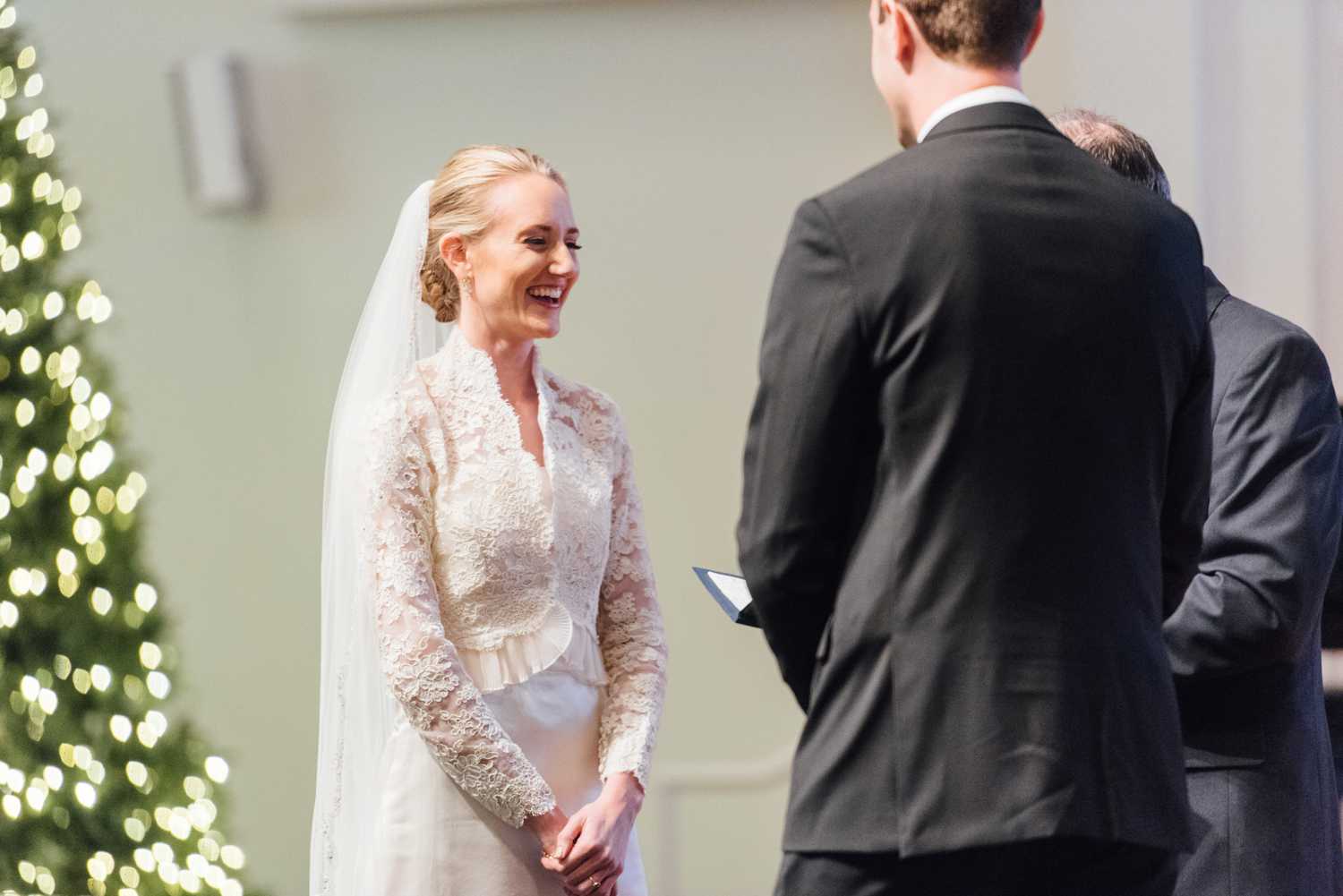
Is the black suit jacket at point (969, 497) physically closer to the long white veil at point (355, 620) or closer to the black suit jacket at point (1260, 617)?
the black suit jacket at point (1260, 617)

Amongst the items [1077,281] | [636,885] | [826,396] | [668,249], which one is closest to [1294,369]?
[1077,281]

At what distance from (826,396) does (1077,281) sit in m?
0.26

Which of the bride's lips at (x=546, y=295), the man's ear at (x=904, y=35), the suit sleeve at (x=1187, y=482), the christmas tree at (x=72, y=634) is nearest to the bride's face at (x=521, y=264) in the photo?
the bride's lips at (x=546, y=295)

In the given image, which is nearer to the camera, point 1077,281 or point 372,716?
point 1077,281

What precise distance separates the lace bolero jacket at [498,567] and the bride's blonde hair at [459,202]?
0.11m

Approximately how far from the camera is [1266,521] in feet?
6.67

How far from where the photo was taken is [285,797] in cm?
419

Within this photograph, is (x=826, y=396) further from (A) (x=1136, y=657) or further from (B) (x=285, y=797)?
(B) (x=285, y=797)

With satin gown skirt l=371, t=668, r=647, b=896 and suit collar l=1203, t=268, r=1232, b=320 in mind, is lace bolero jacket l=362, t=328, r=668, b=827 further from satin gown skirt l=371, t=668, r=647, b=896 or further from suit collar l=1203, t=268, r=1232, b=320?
suit collar l=1203, t=268, r=1232, b=320

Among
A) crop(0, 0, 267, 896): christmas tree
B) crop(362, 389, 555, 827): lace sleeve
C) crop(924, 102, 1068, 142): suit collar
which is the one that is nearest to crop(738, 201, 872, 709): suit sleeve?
crop(924, 102, 1068, 142): suit collar

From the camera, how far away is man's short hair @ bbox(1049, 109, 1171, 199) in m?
2.12

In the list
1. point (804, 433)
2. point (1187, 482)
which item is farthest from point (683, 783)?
point (804, 433)

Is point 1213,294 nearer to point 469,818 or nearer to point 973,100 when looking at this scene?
point 973,100

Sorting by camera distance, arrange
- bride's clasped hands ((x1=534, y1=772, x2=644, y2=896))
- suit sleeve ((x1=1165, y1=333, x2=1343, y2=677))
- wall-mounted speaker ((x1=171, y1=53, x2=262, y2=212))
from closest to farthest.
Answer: suit sleeve ((x1=1165, y1=333, x2=1343, y2=677))
bride's clasped hands ((x1=534, y1=772, x2=644, y2=896))
wall-mounted speaker ((x1=171, y1=53, x2=262, y2=212))
